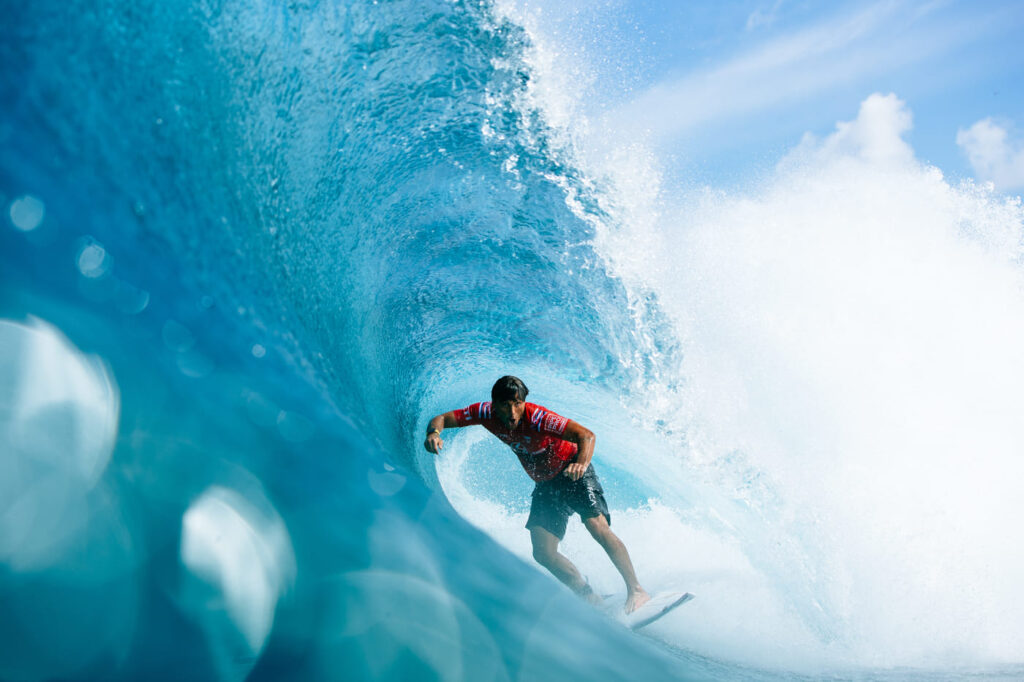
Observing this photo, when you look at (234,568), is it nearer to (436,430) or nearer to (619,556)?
(436,430)

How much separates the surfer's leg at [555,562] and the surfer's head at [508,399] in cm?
103

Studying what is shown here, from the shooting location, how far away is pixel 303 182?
3836 mm

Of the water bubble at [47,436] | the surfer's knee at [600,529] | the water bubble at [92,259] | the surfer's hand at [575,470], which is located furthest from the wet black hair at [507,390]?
the water bubble at [92,259]

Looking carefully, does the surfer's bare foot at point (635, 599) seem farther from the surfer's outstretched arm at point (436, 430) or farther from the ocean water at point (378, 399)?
the surfer's outstretched arm at point (436, 430)

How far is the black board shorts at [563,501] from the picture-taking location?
398 cm

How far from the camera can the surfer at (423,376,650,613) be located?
3.47 metres

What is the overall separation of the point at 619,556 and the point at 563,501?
1.69 ft

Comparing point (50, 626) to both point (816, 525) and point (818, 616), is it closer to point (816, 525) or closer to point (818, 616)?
point (818, 616)

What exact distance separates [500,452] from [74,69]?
596 cm

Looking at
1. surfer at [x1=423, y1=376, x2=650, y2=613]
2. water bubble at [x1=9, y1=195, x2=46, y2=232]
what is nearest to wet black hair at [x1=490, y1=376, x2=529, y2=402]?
surfer at [x1=423, y1=376, x2=650, y2=613]

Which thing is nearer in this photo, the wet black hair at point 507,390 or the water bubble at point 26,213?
the water bubble at point 26,213

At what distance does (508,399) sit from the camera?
3.40 meters

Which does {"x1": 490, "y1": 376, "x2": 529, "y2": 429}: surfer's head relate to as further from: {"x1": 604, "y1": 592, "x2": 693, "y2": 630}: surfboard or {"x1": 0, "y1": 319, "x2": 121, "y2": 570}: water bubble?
{"x1": 0, "y1": 319, "x2": 121, "y2": 570}: water bubble

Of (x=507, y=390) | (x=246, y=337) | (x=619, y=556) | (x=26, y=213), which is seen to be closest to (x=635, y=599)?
(x=619, y=556)
